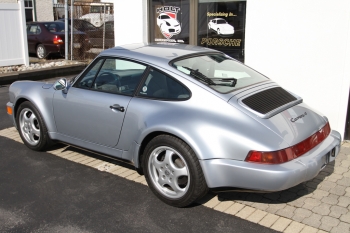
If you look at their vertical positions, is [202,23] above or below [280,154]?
above

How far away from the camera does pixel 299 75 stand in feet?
21.0

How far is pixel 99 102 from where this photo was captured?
4.61 m

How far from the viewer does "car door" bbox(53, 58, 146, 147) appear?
14.7 ft

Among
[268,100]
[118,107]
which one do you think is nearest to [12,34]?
[118,107]

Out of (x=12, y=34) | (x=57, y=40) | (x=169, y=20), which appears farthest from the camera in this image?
(x=57, y=40)

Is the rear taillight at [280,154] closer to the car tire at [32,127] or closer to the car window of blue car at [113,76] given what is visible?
the car window of blue car at [113,76]

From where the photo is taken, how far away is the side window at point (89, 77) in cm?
487

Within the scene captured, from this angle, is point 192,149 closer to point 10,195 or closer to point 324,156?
point 324,156

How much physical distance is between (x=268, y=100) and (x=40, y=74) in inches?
359

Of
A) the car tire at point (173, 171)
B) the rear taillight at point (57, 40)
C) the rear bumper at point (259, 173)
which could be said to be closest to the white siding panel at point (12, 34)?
the rear taillight at point (57, 40)

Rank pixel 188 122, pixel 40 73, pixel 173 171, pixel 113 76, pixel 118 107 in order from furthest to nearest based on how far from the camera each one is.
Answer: pixel 40 73 < pixel 113 76 < pixel 118 107 < pixel 173 171 < pixel 188 122

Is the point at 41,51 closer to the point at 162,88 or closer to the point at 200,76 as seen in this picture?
the point at 162,88

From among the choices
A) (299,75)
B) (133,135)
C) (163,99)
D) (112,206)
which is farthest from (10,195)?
(299,75)

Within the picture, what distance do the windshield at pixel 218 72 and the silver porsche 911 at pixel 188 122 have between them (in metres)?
0.01
